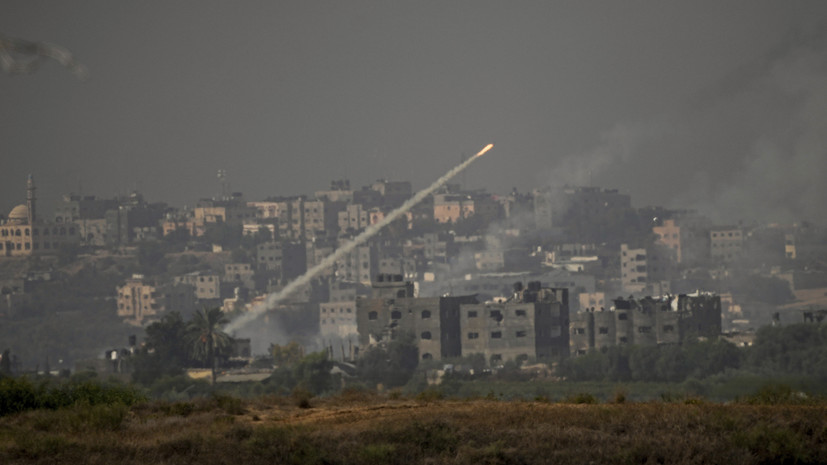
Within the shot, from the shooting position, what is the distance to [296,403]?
28.1 metres

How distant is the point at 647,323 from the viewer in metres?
105

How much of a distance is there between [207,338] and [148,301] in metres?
76.7

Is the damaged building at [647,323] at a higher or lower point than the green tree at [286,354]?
higher

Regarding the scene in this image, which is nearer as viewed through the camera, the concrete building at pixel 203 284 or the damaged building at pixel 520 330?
the damaged building at pixel 520 330

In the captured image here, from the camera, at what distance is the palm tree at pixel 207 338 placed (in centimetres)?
9988

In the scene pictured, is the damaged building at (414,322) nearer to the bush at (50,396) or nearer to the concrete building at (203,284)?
the concrete building at (203,284)

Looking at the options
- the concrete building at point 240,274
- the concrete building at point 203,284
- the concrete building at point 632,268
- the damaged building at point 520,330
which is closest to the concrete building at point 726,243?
the concrete building at point 632,268

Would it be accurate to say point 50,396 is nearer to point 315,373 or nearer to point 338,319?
point 315,373

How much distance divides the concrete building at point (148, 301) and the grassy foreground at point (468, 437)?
150m

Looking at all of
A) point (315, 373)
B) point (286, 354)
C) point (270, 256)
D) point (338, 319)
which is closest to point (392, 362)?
point (286, 354)

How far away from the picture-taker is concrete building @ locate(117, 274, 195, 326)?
174250 mm

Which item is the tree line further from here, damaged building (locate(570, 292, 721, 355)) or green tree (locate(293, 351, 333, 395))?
green tree (locate(293, 351, 333, 395))

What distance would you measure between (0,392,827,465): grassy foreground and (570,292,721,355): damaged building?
79478 mm

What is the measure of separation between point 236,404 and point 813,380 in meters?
58.6
